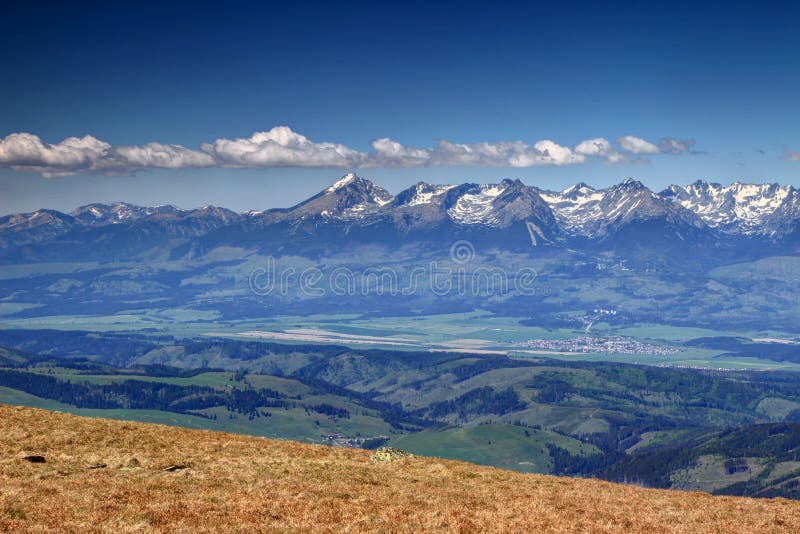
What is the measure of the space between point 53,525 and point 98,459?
16.3 metres

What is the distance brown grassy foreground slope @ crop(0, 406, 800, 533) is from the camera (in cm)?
3803

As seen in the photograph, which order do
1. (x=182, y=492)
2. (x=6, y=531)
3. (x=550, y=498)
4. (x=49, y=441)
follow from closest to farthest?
(x=6, y=531) < (x=182, y=492) < (x=550, y=498) < (x=49, y=441)

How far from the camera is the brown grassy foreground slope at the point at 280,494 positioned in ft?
125

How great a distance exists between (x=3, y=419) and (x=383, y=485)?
3019 cm

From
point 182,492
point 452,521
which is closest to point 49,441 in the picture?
point 182,492

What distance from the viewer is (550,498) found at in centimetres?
4809

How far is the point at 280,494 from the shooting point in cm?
4375

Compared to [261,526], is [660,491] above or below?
below

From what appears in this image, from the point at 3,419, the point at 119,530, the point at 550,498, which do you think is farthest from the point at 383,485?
the point at 3,419

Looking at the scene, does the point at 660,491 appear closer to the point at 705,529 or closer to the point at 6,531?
the point at 705,529

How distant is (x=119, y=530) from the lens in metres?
35.2

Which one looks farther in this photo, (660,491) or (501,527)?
(660,491)

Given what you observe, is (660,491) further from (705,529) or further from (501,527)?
(501,527)

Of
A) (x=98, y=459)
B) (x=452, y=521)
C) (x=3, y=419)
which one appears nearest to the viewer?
(x=452, y=521)
